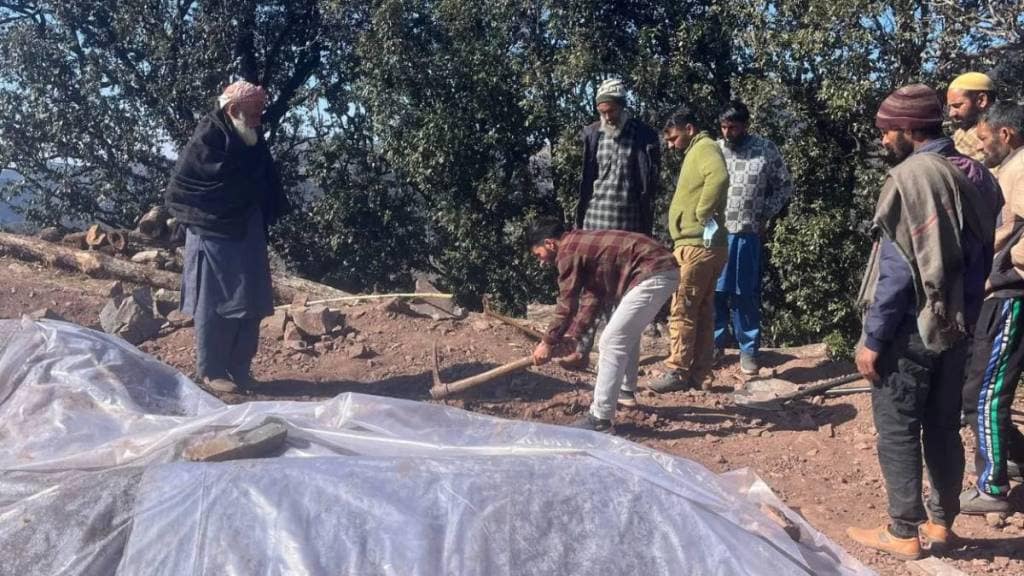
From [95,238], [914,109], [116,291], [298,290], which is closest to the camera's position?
[914,109]

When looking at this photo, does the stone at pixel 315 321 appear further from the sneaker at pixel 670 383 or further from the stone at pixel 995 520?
the stone at pixel 995 520

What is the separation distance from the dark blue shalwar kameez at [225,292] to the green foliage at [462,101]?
156 inches

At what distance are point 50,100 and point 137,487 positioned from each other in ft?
29.4

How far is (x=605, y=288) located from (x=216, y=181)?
7.27 ft

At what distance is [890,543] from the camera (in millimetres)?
3361

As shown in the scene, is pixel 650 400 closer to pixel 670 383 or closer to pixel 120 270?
pixel 670 383

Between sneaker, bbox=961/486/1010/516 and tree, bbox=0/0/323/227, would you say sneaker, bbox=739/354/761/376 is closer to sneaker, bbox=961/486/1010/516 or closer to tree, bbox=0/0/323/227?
sneaker, bbox=961/486/1010/516

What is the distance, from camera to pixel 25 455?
3016 millimetres

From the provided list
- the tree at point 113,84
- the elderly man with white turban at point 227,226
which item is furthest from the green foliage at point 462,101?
the elderly man with white turban at point 227,226

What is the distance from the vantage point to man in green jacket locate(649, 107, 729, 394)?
5.11 metres

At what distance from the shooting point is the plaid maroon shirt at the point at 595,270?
4328 mm

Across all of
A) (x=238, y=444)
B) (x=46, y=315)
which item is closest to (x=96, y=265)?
(x=46, y=315)

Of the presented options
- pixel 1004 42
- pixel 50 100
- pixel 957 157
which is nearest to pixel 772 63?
pixel 1004 42

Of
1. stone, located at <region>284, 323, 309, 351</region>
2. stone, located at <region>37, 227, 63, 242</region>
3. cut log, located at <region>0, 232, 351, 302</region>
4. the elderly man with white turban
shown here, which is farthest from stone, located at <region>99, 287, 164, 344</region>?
stone, located at <region>37, 227, 63, 242</region>
